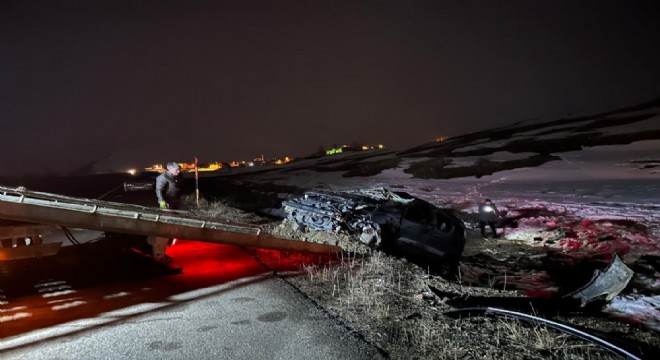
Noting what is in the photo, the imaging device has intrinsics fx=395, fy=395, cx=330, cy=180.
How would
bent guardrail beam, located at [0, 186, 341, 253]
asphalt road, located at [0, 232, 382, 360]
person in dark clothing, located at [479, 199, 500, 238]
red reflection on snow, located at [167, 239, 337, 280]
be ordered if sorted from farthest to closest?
person in dark clothing, located at [479, 199, 500, 238] < red reflection on snow, located at [167, 239, 337, 280] < bent guardrail beam, located at [0, 186, 341, 253] < asphalt road, located at [0, 232, 382, 360]

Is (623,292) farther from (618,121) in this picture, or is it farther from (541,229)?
(618,121)

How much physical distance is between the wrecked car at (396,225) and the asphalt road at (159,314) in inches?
95.3

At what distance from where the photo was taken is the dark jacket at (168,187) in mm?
9609

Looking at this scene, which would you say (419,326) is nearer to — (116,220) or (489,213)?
(116,220)

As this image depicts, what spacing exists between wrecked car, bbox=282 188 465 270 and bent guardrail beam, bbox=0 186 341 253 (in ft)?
5.94

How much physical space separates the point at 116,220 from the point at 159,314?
5.03 ft

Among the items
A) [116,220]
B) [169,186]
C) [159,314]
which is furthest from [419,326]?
[169,186]

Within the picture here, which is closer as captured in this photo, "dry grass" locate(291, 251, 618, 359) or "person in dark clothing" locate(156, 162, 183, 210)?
"dry grass" locate(291, 251, 618, 359)

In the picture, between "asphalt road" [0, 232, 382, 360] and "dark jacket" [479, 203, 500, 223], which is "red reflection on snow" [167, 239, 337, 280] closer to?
"asphalt road" [0, 232, 382, 360]

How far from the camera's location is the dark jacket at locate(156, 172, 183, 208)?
961cm

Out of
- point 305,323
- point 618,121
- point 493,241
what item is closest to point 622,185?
point 493,241

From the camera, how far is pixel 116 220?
5.62m

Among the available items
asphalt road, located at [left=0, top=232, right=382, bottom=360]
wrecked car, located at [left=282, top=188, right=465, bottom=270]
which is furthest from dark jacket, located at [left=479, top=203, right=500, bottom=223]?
asphalt road, located at [left=0, top=232, right=382, bottom=360]

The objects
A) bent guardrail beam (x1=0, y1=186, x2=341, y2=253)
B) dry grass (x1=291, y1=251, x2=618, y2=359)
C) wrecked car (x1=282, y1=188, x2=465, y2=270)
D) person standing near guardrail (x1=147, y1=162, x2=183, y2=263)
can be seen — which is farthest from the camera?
person standing near guardrail (x1=147, y1=162, x2=183, y2=263)
